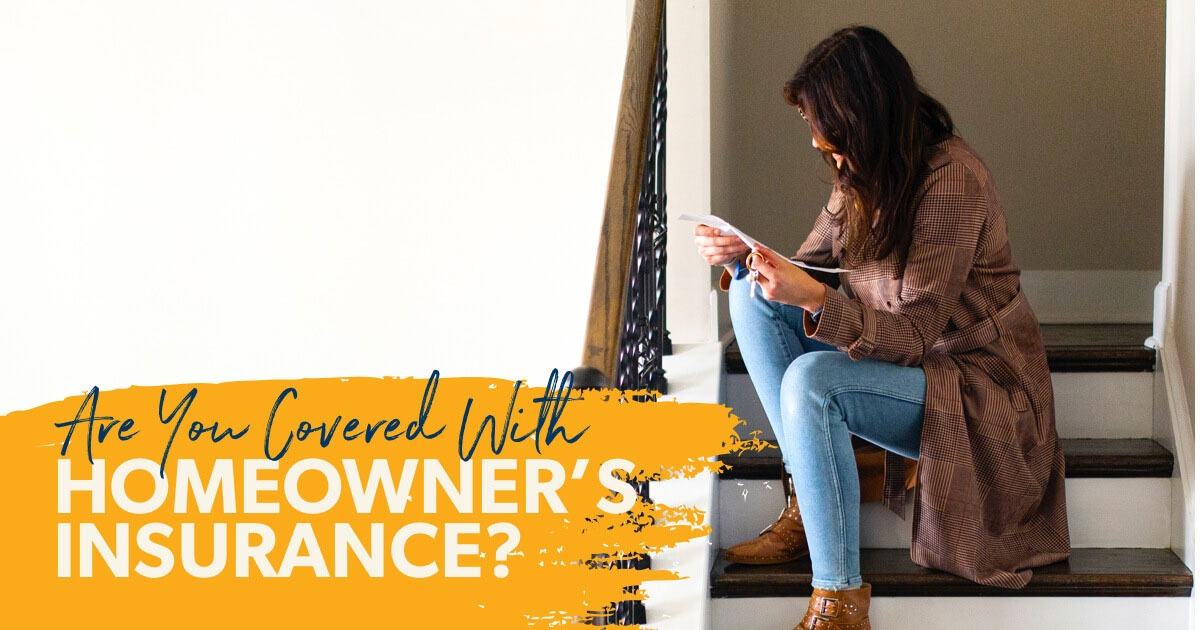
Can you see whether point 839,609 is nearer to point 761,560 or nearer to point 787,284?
point 761,560

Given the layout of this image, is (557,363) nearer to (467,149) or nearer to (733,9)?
(467,149)

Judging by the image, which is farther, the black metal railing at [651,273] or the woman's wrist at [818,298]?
the black metal railing at [651,273]

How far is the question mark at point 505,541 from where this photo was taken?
1.66m

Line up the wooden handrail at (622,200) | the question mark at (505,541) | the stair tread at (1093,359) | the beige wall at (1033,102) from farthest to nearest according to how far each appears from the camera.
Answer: the beige wall at (1033,102), the stair tread at (1093,359), the question mark at (505,541), the wooden handrail at (622,200)

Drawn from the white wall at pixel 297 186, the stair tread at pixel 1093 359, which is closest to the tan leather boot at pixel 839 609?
the stair tread at pixel 1093 359

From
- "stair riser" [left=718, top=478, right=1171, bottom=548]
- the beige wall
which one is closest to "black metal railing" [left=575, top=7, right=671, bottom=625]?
"stair riser" [left=718, top=478, right=1171, bottom=548]

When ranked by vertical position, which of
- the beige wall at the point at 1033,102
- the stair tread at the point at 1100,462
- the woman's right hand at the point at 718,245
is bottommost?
the stair tread at the point at 1100,462

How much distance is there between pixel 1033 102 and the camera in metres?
3.12

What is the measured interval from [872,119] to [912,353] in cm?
38

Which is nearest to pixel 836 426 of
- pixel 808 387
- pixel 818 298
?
pixel 808 387

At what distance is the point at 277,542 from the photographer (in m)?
2.47

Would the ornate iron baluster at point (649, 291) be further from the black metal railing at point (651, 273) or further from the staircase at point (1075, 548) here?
the staircase at point (1075, 548)

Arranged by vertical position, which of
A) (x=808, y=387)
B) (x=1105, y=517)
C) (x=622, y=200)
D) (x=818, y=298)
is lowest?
(x=1105, y=517)

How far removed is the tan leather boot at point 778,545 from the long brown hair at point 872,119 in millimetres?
518
